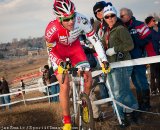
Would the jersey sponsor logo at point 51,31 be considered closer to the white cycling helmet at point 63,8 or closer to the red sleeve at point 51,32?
the red sleeve at point 51,32

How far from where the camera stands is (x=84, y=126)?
5656 millimetres

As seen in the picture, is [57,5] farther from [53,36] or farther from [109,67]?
[109,67]

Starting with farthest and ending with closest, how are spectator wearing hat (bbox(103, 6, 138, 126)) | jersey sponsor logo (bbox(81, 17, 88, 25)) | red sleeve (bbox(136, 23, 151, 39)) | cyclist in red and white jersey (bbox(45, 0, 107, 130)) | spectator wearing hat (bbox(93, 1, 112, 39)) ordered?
spectator wearing hat (bbox(93, 1, 112, 39)) → red sleeve (bbox(136, 23, 151, 39)) → spectator wearing hat (bbox(103, 6, 138, 126)) → jersey sponsor logo (bbox(81, 17, 88, 25)) → cyclist in red and white jersey (bbox(45, 0, 107, 130))

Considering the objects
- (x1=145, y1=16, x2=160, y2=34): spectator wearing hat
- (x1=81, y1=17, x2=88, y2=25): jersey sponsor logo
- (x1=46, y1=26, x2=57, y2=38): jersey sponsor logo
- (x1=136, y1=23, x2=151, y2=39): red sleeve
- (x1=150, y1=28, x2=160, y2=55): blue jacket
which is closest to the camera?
(x1=46, y1=26, x2=57, y2=38): jersey sponsor logo

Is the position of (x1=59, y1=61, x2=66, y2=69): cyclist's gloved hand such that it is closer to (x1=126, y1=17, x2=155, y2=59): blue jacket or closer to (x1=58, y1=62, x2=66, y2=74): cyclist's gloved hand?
(x1=58, y1=62, x2=66, y2=74): cyclist's gloved hand

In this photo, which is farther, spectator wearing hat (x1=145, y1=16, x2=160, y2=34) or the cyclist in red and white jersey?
spectator wearing hat (x1=145, y1=16, x2=160, y2=34)

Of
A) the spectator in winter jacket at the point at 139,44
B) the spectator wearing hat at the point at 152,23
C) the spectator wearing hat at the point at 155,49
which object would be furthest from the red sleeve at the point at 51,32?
the spectator wearing hat at the point at 152,23

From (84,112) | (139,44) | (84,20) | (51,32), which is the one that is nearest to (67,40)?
(51,32)

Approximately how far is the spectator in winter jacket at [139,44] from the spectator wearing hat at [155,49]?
1.97 m

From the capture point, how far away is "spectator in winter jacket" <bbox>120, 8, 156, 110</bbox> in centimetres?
714

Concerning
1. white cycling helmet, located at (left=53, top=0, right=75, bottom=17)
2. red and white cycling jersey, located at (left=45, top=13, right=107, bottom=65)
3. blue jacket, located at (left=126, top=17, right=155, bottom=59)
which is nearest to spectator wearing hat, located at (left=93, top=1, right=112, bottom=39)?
blue jacket, located at (left=126, top=17, right=155, bottom=59)

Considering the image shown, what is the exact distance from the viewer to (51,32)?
5.98 m

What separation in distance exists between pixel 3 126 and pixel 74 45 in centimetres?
278

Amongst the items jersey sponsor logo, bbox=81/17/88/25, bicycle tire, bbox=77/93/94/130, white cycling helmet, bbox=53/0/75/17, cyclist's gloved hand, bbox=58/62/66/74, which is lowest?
bicycle tire, bbox=77/93/94/130
